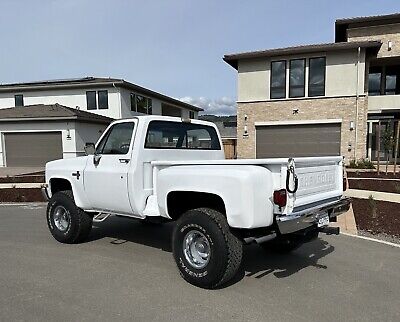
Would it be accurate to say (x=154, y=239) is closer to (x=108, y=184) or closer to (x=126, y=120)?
(x=108, y=184)

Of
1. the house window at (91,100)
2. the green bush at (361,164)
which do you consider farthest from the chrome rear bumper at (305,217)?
the house window at (91,100)

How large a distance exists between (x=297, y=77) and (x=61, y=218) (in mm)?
16837

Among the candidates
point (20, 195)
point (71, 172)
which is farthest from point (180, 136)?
point (20, 195)

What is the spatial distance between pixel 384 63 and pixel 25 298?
78.7 feet

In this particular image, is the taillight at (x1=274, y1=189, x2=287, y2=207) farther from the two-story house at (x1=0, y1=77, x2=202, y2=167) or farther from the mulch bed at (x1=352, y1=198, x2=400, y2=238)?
the two-story house at (x1=0, y1=77, x2=202, y2=167)

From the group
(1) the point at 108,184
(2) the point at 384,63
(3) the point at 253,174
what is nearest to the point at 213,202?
(3) the point at 253,174

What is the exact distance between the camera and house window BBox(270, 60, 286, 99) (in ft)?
65.2

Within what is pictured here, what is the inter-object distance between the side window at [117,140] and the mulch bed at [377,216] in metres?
4.95

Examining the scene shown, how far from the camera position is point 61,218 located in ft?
20.1

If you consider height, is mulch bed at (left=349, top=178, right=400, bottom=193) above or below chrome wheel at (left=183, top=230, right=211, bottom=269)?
below

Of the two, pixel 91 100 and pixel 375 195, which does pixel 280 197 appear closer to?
pixel 375 195

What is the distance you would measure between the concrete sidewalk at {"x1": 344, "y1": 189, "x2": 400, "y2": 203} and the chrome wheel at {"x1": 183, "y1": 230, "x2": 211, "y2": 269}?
718cm

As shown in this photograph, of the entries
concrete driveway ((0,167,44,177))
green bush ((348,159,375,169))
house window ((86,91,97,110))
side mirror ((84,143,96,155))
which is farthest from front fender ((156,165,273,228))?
house window ((86,91,97,110))

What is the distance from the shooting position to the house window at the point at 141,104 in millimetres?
28938
